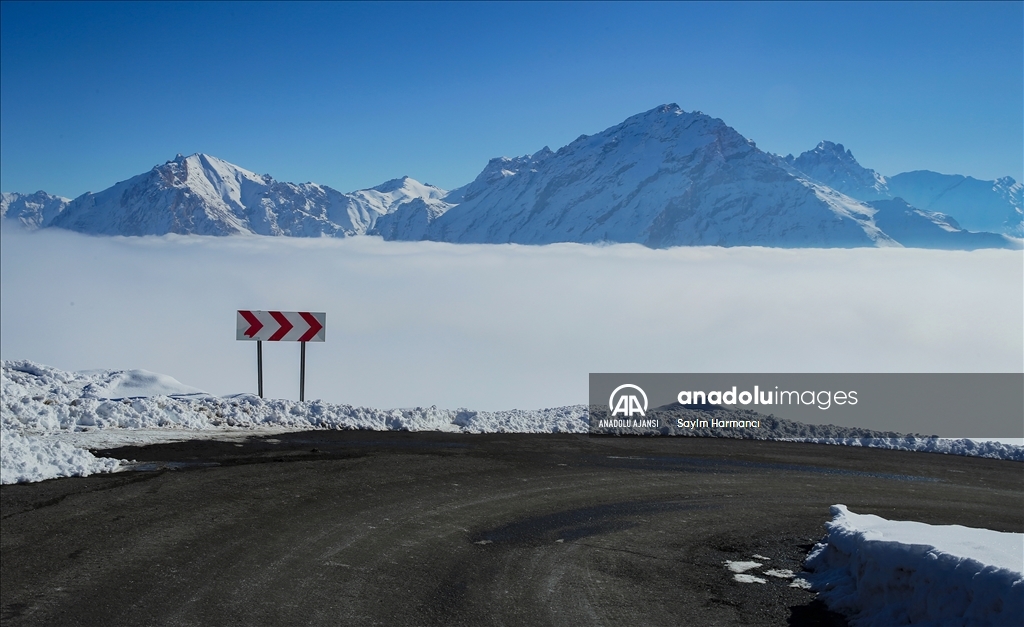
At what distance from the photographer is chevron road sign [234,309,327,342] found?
18.8m

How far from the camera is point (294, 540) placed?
850cm

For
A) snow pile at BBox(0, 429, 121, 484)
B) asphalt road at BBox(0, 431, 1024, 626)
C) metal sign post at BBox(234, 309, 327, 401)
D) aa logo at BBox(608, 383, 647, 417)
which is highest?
metal sign post at BBox(234, 309, 327, 401)

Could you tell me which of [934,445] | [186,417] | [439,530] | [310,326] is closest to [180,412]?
[186,417]

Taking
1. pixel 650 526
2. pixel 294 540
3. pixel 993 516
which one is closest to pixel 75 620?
pixel 294 540

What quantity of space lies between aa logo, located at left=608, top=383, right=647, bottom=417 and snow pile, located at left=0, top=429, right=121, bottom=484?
39.1 feet

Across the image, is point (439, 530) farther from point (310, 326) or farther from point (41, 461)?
point (310, 326)

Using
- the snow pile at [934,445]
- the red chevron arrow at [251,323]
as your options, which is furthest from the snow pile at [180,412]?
the snow pile at [934,445]

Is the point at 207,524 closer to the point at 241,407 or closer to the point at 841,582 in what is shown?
the point at 841,582

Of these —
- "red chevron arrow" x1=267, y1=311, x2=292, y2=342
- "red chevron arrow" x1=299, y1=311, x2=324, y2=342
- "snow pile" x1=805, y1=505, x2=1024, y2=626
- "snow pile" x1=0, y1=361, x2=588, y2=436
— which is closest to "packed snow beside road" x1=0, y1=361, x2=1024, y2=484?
"snow pile" x1=0, y1=361, x2=588, y2=436

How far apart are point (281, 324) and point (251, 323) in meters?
0.72

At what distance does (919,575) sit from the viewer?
6.42 metres

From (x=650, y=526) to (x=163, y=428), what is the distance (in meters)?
10.2

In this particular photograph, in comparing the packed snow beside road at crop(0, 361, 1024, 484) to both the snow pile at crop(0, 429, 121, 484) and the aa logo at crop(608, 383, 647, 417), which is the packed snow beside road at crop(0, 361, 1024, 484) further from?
the snow pile at crop(0, 429, 121, 484)

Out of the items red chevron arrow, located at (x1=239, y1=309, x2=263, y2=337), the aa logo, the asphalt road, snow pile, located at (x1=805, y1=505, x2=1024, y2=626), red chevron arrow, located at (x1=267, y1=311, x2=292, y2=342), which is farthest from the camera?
the aa logo
